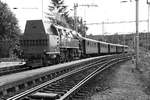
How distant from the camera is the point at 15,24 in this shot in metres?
49.6

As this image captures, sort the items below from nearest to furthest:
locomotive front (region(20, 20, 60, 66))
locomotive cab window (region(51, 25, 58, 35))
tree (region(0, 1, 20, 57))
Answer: locomotive front (region(20, 20, 60, 66)), locomotive cab window (region(51, 25, 58, 35)), tree (region(0, 1, 20, 57))

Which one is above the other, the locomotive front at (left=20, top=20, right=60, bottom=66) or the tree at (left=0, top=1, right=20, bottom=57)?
the tree at (left=0, top=1, right=20, bottom=57)

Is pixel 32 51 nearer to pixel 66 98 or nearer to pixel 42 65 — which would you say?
pixel 42 65

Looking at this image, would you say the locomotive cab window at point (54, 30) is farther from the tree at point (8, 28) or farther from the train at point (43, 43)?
the tree at point (8, 28)

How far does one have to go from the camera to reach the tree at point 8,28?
4597cm

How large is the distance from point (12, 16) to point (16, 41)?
221 inches

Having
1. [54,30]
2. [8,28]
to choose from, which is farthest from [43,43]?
[8,28]

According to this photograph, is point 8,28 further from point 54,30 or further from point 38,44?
point 38,44

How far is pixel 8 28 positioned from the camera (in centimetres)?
4712

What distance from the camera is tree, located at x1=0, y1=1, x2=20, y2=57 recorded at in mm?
45972


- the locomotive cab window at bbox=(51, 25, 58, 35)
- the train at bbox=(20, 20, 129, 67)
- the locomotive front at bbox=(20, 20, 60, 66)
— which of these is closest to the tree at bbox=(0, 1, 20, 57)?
the train at bbox=(20, 20, 129, 67)

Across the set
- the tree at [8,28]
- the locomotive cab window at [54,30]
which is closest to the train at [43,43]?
the locomotive cab window at [54,30]

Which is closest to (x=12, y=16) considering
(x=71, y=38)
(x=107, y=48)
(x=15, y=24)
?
(x=15, y=24)

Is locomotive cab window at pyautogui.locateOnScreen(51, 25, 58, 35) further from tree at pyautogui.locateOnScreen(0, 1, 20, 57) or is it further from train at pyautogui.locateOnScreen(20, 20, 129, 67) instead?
tree at pyautogui.locateOnScreen(0, 1, 20, 57)
